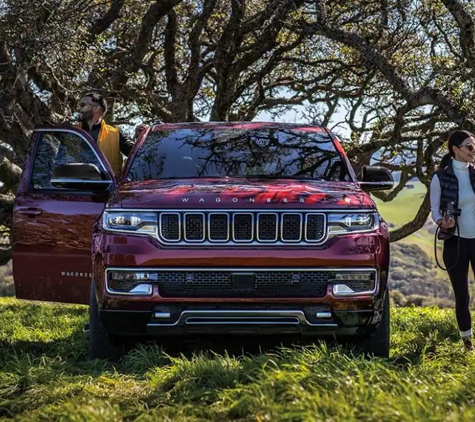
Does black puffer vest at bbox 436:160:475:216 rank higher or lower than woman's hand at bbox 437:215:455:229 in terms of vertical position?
higher

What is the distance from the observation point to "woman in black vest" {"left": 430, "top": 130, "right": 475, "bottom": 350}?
20.0 ft

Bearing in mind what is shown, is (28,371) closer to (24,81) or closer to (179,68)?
(24,81)

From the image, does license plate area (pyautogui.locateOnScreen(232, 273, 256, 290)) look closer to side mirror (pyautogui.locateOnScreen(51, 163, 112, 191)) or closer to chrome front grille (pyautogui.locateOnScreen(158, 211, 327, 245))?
chrome front grille (pyautogui.locateOnScreen(158, 211, 327, 245))

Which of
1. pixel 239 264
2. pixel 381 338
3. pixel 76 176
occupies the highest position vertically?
pixel 76 176

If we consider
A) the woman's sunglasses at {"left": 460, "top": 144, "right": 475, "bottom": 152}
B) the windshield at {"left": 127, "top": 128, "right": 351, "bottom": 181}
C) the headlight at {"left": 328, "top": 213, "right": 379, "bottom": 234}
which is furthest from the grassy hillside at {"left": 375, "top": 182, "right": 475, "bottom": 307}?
the headlight at {"left": 328, "top": 213, "right": 379, "bottom": 234}

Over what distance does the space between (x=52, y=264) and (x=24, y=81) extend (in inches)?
241

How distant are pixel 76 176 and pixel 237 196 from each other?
1.48 meters

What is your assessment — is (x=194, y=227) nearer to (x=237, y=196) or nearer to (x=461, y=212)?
(x=237, y=196)

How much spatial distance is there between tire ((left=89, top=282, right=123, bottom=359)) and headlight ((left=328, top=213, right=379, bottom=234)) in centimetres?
181

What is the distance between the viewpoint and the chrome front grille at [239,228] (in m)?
5.01

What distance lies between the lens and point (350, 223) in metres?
5.08

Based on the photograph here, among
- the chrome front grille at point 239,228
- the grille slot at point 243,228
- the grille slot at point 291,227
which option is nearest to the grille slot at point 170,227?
the chrome front grille at point 239,228

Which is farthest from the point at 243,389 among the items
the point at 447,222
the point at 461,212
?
the point at 461,212

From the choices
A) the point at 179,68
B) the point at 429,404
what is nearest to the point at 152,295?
the point at 429,404
